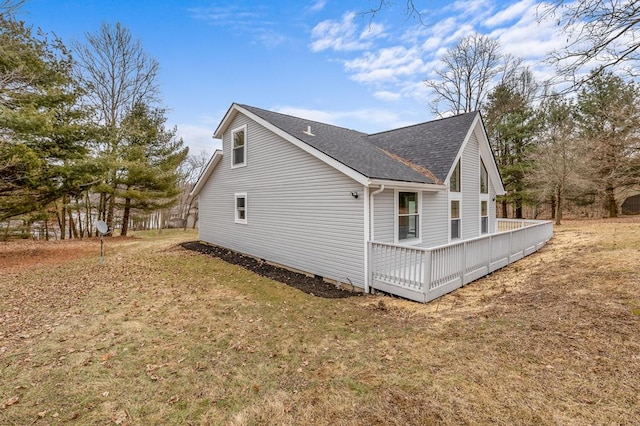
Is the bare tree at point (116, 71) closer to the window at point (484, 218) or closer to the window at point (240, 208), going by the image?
the window at point (240, 208)

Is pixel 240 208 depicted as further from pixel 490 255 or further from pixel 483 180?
pixel 483 180

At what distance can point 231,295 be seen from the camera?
6.95 m

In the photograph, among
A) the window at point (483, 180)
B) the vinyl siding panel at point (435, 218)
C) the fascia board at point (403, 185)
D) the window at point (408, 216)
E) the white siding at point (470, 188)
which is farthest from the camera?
the window at point (483, 180)

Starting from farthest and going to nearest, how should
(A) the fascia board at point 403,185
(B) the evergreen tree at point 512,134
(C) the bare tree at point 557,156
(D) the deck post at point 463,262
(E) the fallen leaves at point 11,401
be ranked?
→ 1. (B) the evergreen tree at point 512,134
2. (C) the bare tree at point 557,156
3. (D) the deck post at point 463,262
4. (A) the fascia board at point 403,185
5. (E) the fallen leaves at point 11,401

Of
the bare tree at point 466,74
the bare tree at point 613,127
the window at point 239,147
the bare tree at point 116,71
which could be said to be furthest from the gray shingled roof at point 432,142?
the bare tree at point 116,71

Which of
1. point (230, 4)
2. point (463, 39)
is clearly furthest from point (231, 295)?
point (463, 39)

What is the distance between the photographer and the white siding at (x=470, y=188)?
11.3 meters

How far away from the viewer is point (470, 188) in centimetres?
1166

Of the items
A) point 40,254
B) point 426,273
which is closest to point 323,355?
point 426,273

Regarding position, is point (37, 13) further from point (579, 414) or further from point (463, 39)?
point (463, 39)

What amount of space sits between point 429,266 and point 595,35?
4.68 meters

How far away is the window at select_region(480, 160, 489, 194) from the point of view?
41.3 ft

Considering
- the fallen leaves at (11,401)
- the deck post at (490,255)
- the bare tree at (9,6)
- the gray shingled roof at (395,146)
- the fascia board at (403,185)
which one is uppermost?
Result: the bare tree at (9,6)

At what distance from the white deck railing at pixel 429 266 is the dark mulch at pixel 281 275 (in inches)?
36.8
